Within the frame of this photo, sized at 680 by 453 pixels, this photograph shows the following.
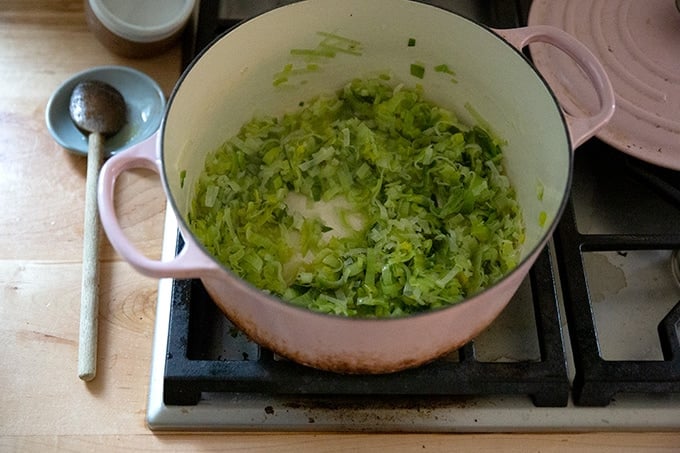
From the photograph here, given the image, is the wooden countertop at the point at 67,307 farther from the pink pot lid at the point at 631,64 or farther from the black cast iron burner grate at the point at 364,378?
the pink pot lid at the point at 631,64

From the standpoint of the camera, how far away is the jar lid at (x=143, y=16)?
85cm

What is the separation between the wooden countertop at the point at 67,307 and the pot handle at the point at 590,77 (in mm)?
278

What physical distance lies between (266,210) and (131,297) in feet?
0.53

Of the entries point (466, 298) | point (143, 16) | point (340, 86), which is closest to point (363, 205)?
point (340, 86)

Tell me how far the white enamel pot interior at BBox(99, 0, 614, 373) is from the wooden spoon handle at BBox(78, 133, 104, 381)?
0.38ft

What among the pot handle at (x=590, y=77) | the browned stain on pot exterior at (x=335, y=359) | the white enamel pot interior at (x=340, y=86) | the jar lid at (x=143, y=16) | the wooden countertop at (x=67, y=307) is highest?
the pot handle at (x=590, y=77)

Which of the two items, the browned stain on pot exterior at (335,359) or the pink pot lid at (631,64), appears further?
the pink pot lid at (631,64)

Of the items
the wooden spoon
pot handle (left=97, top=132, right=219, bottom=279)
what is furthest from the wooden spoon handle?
pot handle (left=97, top=132, right=219, bottom=279)

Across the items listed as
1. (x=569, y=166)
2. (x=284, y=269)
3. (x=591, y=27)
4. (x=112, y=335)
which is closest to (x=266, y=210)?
(x=284, y=269)

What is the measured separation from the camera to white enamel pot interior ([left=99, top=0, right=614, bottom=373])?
55 cm

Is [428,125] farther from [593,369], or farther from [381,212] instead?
[593,369]

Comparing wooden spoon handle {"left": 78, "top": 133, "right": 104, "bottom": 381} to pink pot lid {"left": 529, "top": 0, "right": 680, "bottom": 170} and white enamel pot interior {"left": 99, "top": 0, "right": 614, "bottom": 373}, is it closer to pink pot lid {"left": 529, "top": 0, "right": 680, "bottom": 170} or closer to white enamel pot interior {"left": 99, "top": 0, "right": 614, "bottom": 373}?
white enamel pot interior {"left": 99, "top": 0, "right": 614, "bottom": 373}

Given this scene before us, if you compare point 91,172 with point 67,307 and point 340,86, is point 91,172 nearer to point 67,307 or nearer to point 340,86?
point 67,307

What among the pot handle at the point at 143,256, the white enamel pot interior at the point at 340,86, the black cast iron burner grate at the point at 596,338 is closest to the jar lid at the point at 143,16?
the white enamel pot interior at the point at 340,86
